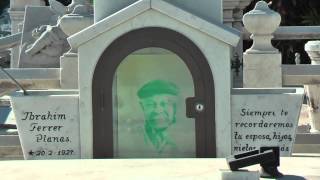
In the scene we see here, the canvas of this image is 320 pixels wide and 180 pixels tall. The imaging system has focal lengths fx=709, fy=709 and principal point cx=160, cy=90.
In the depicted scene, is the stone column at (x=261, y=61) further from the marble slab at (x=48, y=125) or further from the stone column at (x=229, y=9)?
the stone column at (x=229, y=9)

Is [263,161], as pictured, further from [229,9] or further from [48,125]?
[229,9]

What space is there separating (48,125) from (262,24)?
A: 123 inches

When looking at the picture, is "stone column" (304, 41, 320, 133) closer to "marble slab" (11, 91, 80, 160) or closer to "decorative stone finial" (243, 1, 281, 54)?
"decorative stone finial" (243, 1, 281, 54)

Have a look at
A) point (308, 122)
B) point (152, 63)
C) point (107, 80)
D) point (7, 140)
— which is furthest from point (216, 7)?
point (308, 122)

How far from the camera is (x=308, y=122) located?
11.1 m

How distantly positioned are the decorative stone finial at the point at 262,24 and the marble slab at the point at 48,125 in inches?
110

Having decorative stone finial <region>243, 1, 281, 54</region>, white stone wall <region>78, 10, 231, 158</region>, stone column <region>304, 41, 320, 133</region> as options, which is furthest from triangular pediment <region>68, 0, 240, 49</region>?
stone column <region>304, 41, 320, 133</region>

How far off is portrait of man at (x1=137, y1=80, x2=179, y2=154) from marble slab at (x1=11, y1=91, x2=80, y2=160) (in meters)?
0.65

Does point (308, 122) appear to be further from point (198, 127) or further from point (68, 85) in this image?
point (198, 127)

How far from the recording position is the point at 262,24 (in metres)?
8.38

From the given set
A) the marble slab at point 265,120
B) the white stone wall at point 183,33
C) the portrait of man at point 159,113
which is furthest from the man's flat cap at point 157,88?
the marble slab at point 265,120

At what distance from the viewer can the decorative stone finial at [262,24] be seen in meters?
8.30

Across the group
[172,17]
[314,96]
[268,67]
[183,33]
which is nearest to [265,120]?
[183,33]

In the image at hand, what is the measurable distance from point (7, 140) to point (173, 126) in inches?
116
